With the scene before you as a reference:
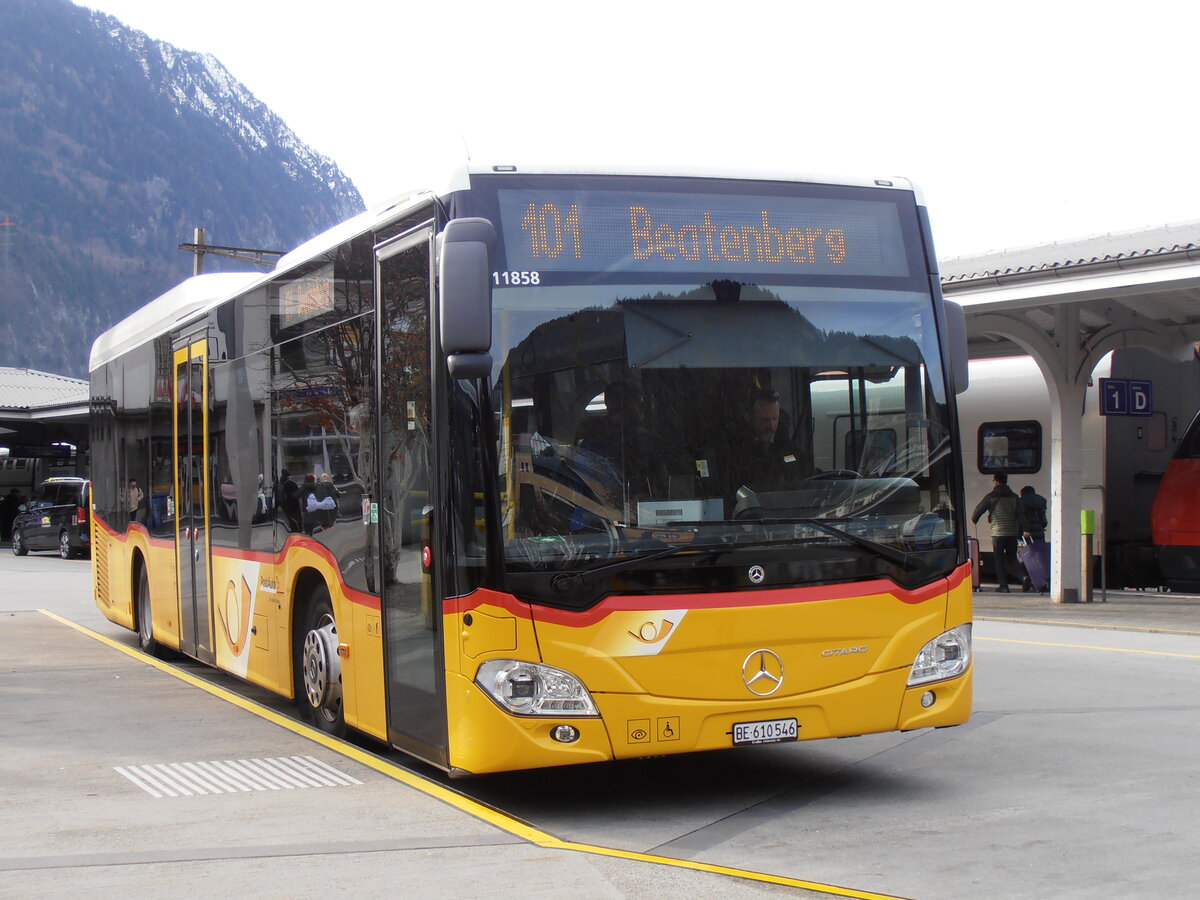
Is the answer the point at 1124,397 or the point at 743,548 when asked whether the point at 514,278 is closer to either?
the point at 743,548

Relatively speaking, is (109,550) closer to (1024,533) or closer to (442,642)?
(442,642)


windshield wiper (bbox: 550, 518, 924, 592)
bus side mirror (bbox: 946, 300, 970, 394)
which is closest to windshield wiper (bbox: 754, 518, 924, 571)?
windshield wiper (bbox: 550, 518, 924, 592)

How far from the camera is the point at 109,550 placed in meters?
15.6

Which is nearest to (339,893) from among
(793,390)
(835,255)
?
(793,390)

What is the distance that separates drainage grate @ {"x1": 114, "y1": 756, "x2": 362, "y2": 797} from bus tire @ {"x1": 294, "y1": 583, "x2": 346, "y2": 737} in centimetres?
44

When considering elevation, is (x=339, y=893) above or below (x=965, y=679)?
below

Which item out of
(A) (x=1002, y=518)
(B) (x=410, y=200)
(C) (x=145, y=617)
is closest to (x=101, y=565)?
(C) (x=145, y=617)

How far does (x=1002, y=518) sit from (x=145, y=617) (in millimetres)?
12755

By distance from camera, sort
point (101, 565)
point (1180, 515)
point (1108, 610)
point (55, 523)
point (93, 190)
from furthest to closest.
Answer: point (93, 190)
point (55, 523)
point (1180, 515)
point (1108, 610)
point (101, 565)

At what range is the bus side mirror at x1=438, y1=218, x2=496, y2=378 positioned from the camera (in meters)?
6.25

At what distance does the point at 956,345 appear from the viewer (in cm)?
748

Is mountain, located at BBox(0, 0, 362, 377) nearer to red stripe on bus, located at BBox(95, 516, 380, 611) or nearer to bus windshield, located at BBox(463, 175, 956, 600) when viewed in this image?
red stripe on bus, located at BBox(95, 516, 380, 611)

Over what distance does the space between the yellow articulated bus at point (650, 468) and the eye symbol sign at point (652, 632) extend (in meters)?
0.01

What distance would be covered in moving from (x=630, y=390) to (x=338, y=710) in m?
3.08
